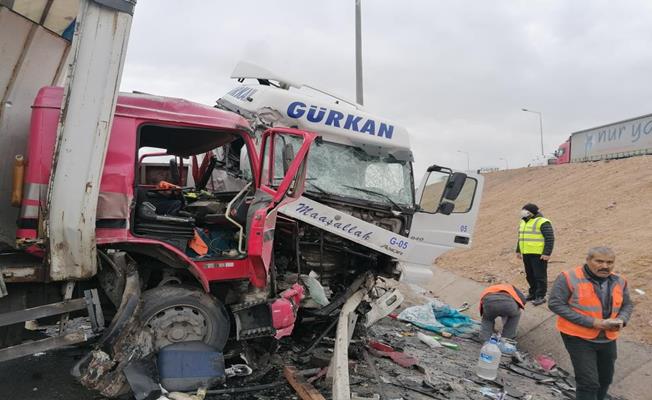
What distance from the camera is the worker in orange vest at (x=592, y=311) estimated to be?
12.6 ft

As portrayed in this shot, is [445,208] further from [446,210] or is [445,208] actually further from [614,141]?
[614,141]

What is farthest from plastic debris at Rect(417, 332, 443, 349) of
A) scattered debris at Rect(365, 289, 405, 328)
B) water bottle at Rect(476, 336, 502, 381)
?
scattered debris at Rect(365, 289, 405, 328)

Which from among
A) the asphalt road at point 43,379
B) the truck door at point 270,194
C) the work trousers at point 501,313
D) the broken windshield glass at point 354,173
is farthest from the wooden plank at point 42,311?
the work trousers at point 501,313

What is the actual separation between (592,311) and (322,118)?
300cm

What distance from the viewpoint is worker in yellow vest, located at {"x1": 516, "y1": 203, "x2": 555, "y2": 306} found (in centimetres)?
713

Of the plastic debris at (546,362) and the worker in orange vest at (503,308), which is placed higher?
the worker in orange vest at (503,308)

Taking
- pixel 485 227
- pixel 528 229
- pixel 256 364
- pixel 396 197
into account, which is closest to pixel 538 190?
pixel 485 227

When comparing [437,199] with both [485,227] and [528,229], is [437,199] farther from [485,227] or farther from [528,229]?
[485,227]

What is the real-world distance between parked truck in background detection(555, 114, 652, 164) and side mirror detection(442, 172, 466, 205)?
1884 centimetres

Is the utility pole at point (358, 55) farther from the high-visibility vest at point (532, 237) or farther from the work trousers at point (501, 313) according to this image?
the work trousers at point (501, 313)

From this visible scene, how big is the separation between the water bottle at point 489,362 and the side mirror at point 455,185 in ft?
5.13

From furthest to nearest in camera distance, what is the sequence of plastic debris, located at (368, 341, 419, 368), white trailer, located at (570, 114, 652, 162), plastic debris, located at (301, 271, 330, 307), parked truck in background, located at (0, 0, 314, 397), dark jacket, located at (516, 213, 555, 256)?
white trailer, located at (570, 114, 652, 162) < dark jacket, located at (516, 213, 555, 256) < plastic debris, located at (368, 341, 419, 368) < plastic debris, located at (301, 271, 330, 307) < parked truck in background, located at (0, 0, 314, 397)

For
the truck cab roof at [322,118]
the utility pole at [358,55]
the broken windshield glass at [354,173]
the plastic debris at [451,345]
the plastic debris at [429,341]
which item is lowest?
the plastic debris at [451,345]

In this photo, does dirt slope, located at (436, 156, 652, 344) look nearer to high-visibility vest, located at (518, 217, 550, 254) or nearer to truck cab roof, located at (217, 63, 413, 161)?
high-visibility vest, located at (518, 217, 550, 254)
